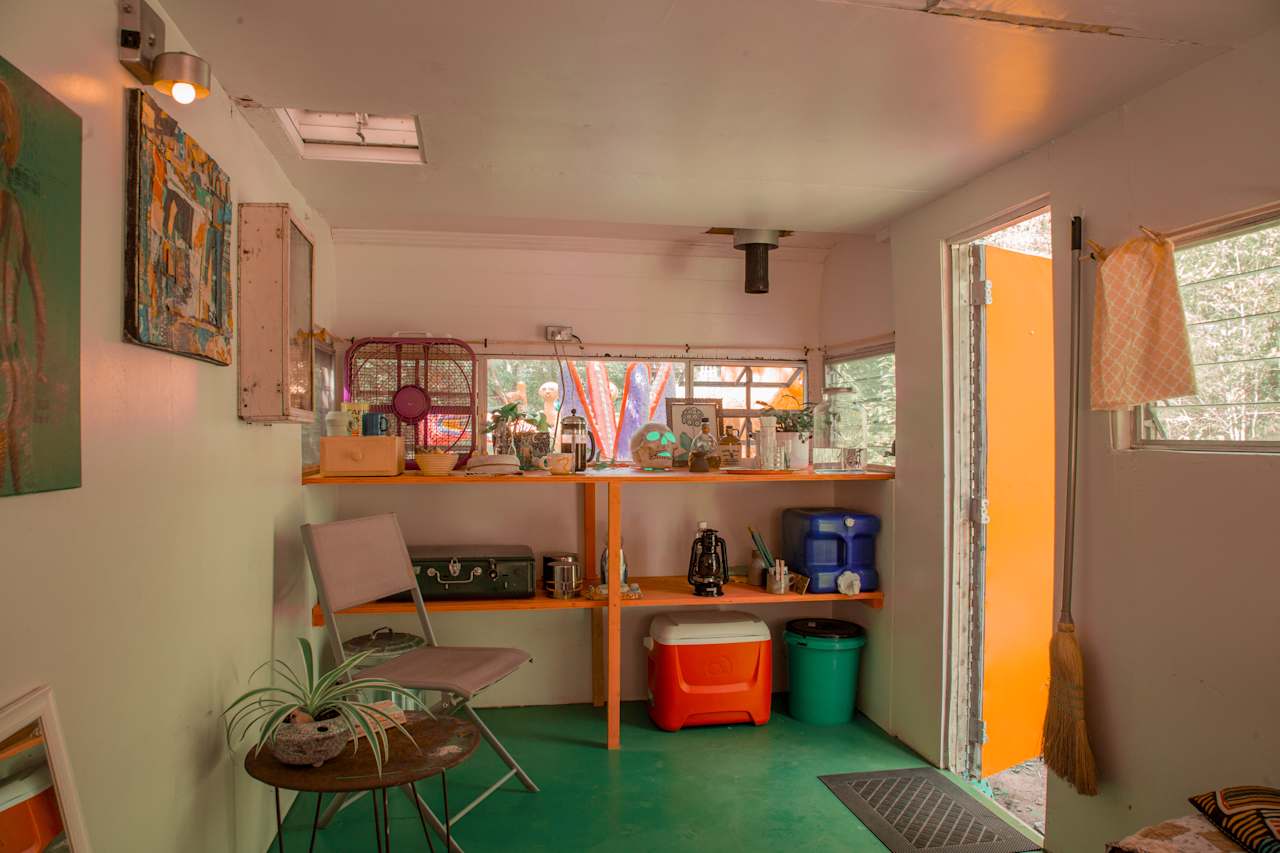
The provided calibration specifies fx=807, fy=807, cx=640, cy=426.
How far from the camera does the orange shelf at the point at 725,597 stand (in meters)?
3.86

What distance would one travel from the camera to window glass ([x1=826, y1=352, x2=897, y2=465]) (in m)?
4.09

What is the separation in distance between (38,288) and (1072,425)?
9.05 ft

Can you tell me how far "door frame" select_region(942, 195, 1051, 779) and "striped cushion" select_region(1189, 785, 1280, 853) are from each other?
1.58 m

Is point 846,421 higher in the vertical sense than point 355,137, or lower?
lower

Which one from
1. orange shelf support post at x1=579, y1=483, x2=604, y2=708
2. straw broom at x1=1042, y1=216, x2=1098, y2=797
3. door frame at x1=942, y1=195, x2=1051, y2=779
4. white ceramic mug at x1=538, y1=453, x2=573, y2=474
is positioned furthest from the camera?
orange shelf support post at x1=579, y1=483, x2=604, y2=708

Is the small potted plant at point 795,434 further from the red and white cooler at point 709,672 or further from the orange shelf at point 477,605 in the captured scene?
the orange shelf at point 477,605

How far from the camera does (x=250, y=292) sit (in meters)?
2.56

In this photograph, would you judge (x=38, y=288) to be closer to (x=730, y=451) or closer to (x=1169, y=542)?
(x=1169, y=542)

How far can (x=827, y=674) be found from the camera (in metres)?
4.09

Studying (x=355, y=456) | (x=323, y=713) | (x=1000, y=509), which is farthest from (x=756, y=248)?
(x=323, y=713)

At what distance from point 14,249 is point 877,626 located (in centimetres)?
379

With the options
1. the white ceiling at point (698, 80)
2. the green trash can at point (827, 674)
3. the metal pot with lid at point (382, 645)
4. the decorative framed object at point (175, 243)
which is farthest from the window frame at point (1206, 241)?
the metal pot with lid at point (382, 645)

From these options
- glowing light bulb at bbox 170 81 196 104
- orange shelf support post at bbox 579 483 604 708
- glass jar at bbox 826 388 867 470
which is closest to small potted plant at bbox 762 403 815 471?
glass jar at bbox 826 388 867 470

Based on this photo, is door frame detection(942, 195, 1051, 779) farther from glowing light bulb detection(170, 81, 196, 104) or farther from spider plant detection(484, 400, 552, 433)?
glowing light bulb detection(170, 81, 196, 104)
